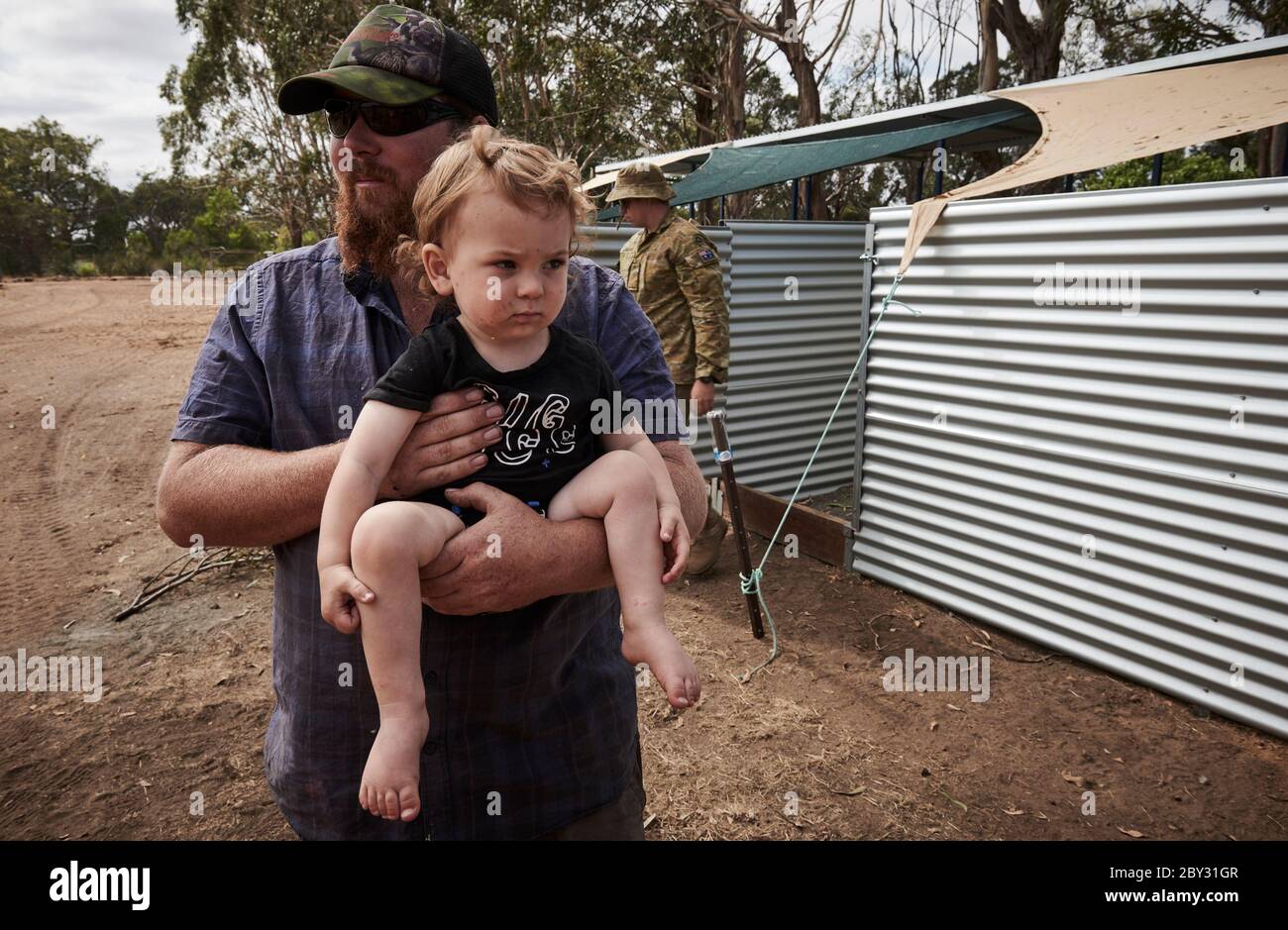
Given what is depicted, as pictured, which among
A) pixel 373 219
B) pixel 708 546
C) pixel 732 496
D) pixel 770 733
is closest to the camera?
pixel 373 219

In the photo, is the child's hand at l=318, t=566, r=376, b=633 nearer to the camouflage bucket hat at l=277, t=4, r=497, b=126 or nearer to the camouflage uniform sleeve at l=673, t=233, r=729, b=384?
the camouflage bucket hat at l=277, t=4, r=497, b=126

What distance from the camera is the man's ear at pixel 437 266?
1.72m

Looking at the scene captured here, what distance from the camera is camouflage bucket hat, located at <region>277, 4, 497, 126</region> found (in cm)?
184

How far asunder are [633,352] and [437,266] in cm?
47

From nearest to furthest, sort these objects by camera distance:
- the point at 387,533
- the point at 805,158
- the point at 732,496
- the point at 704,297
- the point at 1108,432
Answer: the point at 387,533, the point at 1108,432, the point at 732,496, the point at 704,297, the point at 805,158

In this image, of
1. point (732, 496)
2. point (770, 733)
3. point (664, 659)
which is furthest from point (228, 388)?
point (732, 496)

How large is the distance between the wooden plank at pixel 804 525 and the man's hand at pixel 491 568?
5.49 meters

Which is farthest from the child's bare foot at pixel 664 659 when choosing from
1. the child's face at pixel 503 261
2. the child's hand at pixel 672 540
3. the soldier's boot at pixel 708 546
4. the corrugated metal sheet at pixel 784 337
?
the corrugated metal sheet at pixel 784 337

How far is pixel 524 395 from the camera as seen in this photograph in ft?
5.63

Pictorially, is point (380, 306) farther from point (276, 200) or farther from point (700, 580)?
point (276, 200)

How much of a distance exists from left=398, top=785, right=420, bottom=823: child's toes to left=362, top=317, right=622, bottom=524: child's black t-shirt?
0.52m

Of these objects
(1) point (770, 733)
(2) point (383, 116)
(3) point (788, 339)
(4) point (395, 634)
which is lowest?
(1) point (770, 733)

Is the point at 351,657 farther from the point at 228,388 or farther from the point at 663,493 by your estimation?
the point at 663,493

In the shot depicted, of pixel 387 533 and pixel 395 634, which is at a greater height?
pixel 387 533
